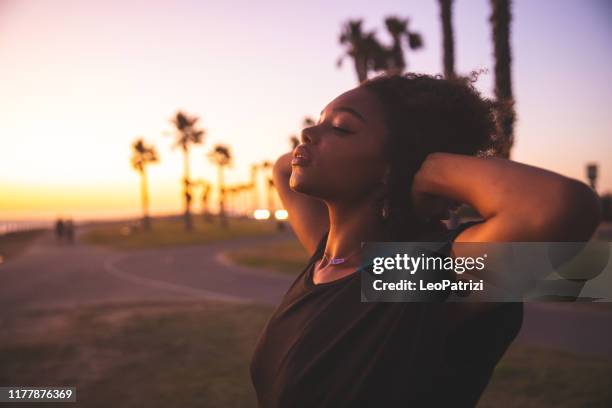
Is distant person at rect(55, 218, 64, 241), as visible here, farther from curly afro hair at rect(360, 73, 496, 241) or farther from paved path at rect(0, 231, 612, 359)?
curly afro hair at rect(360, 73, 496, 241)

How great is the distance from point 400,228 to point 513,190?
47 cm

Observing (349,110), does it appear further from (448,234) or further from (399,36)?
(399,36)

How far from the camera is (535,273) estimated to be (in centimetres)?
120

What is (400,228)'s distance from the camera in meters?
1.54

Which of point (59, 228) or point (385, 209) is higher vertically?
point (385, 209)

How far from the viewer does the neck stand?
164cm

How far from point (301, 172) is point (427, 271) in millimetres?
602

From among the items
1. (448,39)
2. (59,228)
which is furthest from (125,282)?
(59,228)

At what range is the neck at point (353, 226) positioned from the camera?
1.64 m

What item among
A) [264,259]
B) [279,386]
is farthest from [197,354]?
[264,259]

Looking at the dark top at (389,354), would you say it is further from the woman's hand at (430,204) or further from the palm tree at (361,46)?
the palm tree at (361,46)

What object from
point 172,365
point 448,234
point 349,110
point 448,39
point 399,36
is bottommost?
point 172,365

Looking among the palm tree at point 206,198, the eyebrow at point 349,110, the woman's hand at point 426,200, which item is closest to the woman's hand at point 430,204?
the woman's hand at point 426,200

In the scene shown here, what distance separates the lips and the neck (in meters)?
0.21
